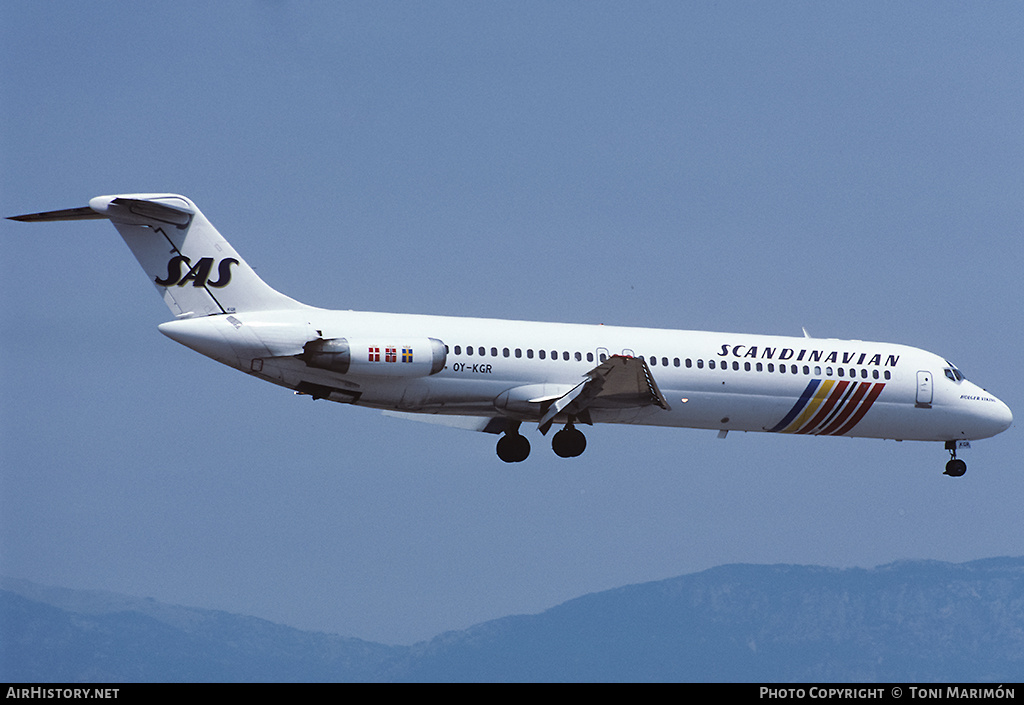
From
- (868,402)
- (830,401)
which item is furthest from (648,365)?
(868,402)

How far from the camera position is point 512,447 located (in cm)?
3469

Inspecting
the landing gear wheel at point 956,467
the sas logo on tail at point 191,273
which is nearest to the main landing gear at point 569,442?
the sas logo on tail at point 191,273

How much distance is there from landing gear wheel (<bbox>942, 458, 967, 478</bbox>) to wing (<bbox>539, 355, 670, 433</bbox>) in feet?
30.2

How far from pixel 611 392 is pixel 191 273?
31.5 feet

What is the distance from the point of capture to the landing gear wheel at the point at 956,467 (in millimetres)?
36938

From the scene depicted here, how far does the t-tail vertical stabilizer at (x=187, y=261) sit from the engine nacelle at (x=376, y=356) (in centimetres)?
191

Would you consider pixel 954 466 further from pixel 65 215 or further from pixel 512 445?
pixel 65 215

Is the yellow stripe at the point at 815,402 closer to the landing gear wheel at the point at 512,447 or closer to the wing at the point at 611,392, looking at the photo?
the wing at the point at 611,392

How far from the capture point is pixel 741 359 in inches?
A: 1330

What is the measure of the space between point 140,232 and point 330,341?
15.6 feet

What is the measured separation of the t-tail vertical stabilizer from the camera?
29719 millimetres
